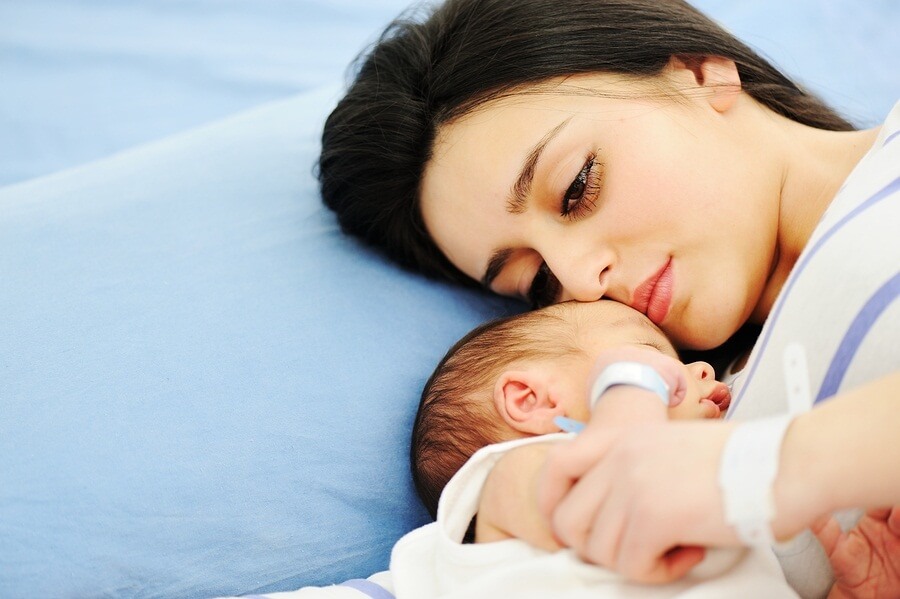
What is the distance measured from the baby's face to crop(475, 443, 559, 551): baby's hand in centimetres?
10

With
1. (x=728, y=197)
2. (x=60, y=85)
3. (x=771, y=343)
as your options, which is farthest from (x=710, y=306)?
(x=60, y=85)

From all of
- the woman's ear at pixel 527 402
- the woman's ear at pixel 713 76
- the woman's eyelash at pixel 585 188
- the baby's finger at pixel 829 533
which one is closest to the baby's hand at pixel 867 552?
the baby's finger at pixel 829 533

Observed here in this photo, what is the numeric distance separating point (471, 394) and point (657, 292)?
0.32 meters

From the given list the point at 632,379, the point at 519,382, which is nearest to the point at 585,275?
the point at 519,382

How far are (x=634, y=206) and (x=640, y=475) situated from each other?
564 millimetres

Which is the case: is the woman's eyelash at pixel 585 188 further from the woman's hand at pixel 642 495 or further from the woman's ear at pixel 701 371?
the woman's hand at pixel 642 495

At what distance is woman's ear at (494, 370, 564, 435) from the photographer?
102 centimetres

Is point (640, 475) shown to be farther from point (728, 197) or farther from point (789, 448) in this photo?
point (728, 197)

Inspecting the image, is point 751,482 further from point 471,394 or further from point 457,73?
point 457,73

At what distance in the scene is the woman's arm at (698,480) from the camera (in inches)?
26.8

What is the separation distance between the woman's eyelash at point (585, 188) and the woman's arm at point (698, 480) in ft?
1.65

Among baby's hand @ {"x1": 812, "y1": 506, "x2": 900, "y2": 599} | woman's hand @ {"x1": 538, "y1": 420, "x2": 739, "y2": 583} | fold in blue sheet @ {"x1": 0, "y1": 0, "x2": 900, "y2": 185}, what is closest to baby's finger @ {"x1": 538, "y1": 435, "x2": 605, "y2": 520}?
woman's hand @ {"x1": 538, "y1": 420, "x2": 739, "y2": 583}

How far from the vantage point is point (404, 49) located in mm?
1474

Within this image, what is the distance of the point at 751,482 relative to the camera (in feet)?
2.23
